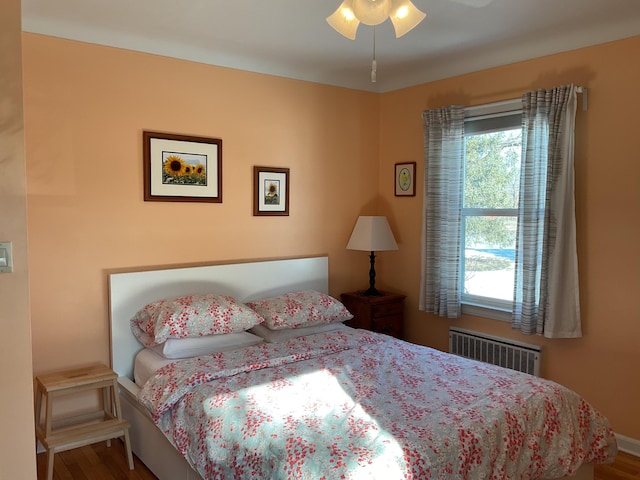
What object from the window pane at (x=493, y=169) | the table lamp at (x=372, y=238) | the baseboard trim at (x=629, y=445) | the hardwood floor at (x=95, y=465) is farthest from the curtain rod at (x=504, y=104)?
the hardwood floor at (x=95, y=465)

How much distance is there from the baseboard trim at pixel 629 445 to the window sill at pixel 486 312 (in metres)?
0.94

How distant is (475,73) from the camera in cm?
359

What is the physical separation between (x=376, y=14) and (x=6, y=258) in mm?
1660

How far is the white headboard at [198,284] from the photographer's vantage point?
3068mm

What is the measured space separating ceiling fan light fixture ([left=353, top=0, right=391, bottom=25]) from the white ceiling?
29.2 inches

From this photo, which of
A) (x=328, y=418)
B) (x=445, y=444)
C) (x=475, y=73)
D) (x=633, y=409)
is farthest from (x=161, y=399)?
(x=475, y=73)

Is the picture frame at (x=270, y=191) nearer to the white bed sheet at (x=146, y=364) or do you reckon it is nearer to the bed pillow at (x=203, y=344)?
the bed pillow at (x=203, y=344)

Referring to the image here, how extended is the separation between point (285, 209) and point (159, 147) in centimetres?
107

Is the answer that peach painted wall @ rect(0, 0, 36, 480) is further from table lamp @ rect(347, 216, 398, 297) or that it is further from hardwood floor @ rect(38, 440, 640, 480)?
table lamp @ rect(347, 216, 398, 297)

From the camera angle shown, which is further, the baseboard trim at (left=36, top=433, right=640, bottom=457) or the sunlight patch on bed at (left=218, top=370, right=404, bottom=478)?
the baseboard trim at (left=36, top=433, right=640, bottom=457)

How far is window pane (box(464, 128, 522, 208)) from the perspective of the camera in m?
3.44

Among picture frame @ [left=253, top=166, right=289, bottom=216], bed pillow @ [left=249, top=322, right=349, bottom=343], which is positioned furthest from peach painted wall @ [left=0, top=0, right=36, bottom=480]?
picture frame @ [left=253, top=166, right=289, bottom=216]

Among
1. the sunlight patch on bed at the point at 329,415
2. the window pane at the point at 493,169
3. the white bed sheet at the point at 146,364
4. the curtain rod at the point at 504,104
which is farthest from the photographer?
the window pane at the point at 493,169

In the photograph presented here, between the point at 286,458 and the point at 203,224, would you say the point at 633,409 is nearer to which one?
the point at 286,458
